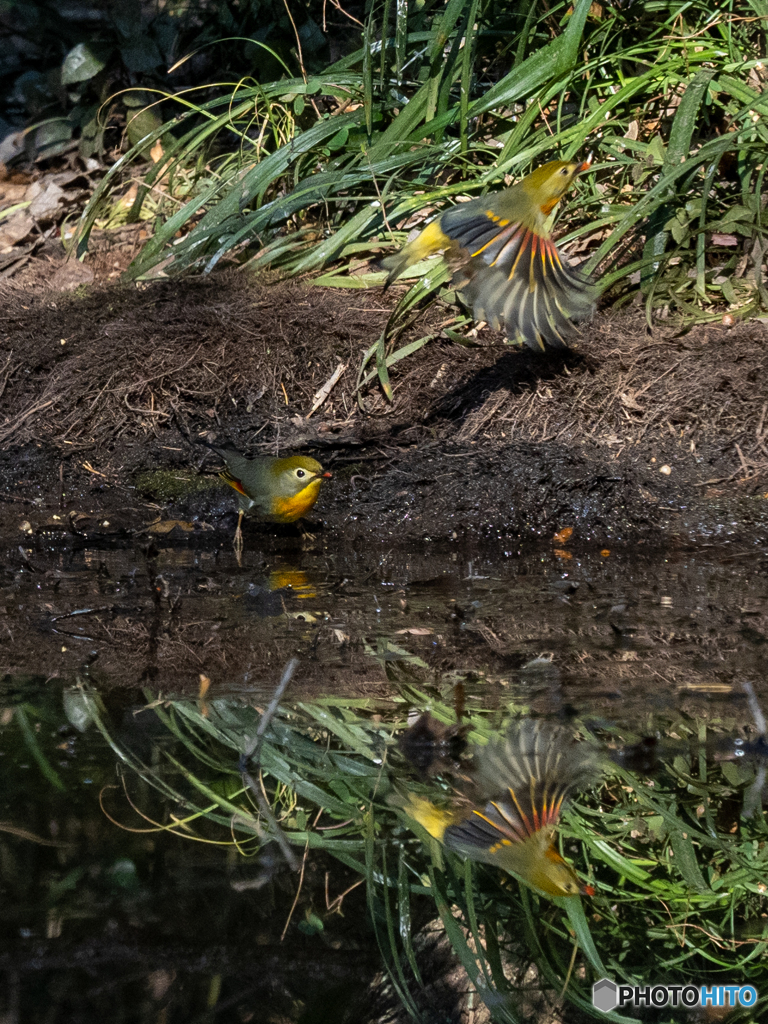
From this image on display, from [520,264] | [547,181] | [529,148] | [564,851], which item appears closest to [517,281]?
[520,264]

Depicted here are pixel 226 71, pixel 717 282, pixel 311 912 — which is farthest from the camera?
pixel 226 71

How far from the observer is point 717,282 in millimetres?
4621

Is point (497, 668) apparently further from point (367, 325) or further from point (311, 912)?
point (367, 325)

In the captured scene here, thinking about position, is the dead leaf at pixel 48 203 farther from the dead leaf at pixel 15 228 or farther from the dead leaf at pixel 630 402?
the dead leaf at pixel 630 402

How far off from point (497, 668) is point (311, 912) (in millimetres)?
1153

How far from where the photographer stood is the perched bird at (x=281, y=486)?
3715 millimetres

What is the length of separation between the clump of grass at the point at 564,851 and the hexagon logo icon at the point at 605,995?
0.01m

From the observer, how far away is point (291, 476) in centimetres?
372

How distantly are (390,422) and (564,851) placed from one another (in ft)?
9.06

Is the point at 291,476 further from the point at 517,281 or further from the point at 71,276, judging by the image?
the point at 71,276

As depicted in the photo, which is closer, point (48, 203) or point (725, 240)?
point (725, 240)

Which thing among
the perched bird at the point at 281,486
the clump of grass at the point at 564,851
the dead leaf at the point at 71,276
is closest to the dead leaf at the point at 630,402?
the perched bird at the point at 281,486

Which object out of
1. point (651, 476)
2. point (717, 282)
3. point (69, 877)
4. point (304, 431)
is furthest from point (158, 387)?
point (69, 877)

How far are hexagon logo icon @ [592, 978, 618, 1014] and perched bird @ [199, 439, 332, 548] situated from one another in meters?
2.46
